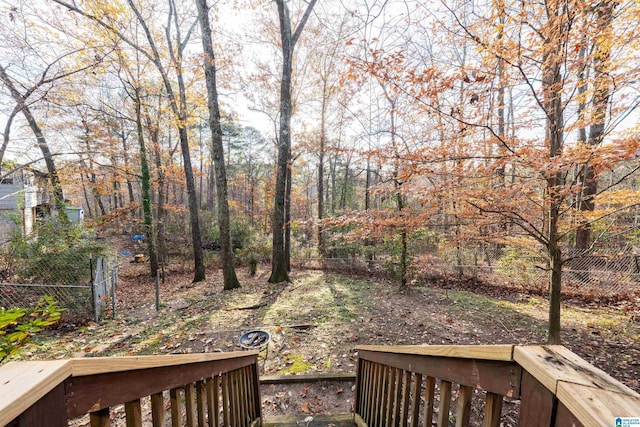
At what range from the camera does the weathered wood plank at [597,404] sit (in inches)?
20.0

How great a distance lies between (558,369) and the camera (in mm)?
653

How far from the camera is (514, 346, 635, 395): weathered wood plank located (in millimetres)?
590

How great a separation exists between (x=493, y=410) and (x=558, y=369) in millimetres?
385

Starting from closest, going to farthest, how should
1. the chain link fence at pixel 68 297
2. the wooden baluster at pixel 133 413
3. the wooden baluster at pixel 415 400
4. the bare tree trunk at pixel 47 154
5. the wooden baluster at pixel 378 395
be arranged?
the wooden baluster at pixel 133 413 < the wooden baluster at pixel 415 400 < the wooden baluster at pixel 378 395 < the chain link fence at pixel 68 297 < the bare tree trunk at pixel 47 154

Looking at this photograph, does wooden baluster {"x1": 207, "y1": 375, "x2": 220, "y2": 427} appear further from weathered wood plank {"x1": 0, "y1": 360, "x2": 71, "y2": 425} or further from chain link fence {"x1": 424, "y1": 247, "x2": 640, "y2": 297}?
chain link fence {"x1": 424, "y1": 247, "x2": 640, "y2": 297}

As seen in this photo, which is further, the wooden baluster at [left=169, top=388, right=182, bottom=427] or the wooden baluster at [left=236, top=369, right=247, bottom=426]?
the wooden baluster at [left=236, top=369, right=247, bottom=426]

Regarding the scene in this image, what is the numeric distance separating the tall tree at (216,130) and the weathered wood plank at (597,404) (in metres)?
8.15

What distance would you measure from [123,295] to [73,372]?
1037cm

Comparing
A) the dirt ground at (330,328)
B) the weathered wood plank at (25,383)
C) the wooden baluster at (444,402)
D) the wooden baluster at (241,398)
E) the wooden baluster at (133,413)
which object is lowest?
the dirt ground at (330,328)

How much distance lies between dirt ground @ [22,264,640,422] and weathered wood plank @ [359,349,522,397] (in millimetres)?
2405

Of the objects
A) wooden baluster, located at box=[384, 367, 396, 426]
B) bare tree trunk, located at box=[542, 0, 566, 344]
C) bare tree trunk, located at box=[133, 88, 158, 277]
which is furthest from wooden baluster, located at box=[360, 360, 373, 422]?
bare tree trunk, located at box=[133, 88, 158, 277]

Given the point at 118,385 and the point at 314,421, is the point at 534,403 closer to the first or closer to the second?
the point at 118,385

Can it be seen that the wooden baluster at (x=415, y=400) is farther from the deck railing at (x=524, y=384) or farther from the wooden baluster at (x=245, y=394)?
the wooden baluster at (x=245, y=394)

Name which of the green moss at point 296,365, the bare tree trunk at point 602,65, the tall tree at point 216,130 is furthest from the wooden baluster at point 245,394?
the tall tree at point 216,130
